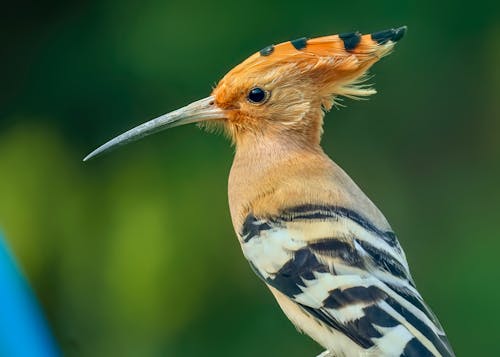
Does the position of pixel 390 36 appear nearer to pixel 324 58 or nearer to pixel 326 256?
pixel 324 58

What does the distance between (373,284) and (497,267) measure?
4.61 ft

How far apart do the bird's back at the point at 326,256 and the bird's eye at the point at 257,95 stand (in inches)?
3.1

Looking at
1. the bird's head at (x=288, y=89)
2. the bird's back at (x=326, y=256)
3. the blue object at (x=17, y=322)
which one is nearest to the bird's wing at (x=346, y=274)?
the bird's back at (x=326, y=256)

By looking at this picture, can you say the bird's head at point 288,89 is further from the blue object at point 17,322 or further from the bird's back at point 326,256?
the blue object at point 17,322

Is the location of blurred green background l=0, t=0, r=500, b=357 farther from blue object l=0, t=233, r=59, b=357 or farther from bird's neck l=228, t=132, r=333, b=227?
bird's neck l=228, t=132, r=333, b=227

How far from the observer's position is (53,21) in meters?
2.91

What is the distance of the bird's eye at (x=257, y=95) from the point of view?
1574 millimetres

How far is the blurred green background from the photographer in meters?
2.73

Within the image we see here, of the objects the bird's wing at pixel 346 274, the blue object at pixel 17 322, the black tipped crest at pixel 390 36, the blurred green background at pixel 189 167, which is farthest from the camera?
the blurred green background at pixel 189 167

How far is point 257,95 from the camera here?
5.21ft

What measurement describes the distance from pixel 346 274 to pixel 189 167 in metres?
1.45

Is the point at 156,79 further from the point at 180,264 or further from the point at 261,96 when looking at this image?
the point at 261,96

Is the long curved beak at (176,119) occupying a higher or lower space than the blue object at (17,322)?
higher

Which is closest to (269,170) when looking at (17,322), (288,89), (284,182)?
(284,182)
